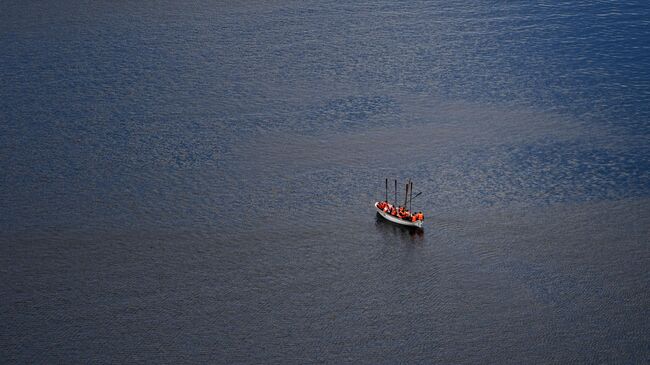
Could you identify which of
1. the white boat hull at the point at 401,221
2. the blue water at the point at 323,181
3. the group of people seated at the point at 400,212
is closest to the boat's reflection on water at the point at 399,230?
the blue water at the point at 323,181

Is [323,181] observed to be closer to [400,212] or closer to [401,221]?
[400,212]

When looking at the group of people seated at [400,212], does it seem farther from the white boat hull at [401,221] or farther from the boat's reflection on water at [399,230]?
the boat's reflection on water at [399,230]

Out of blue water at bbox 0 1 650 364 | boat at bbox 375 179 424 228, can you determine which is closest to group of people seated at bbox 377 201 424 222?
boat at bbox 375 179 424 228

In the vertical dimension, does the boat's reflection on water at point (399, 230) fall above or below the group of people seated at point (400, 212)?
below

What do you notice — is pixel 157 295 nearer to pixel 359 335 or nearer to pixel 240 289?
pixel 240 289

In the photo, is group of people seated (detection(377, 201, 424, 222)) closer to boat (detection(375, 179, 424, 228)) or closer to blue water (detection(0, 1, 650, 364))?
boat (detection(375, 179, 424, 228))

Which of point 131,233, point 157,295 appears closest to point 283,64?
point 131,233

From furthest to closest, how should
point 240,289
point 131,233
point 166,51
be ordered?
point 166,51, point 131,233, point 240,289
